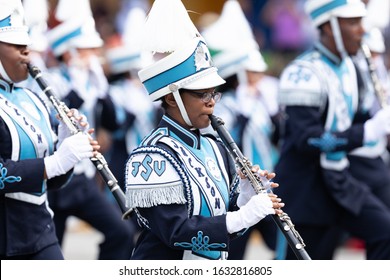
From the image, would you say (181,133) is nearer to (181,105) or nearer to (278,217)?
(181,105)

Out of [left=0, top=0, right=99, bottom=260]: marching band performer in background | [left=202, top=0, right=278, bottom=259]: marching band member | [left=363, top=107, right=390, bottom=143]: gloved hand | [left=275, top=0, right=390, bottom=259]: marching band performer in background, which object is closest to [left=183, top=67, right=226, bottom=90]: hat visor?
[left=0, top=0, right=99, bottom=260]: marching band performer in background

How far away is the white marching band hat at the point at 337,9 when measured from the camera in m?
7.61

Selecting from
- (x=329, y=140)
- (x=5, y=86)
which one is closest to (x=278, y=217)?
(x=5, y=86)

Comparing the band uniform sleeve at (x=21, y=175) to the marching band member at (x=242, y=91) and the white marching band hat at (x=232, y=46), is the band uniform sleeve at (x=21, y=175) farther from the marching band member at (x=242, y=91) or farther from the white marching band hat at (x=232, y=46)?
the white marching band hat at (x=232, y=46)

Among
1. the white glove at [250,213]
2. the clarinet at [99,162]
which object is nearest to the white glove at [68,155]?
the clarinet at [99,162]

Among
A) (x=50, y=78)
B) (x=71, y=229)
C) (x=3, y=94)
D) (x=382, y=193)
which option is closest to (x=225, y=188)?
(x=3, y=94)

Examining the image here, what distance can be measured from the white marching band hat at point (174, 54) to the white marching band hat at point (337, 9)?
237cm

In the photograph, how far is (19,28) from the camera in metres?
6.00

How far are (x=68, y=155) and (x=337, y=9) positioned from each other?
256 centimetres

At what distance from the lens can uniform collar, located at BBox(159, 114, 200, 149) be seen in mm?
5395

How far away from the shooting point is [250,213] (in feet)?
16.9

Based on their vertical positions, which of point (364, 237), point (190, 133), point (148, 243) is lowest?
point (364, 237)

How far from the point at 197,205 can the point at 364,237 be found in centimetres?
251

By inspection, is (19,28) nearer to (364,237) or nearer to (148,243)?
(148,243)
